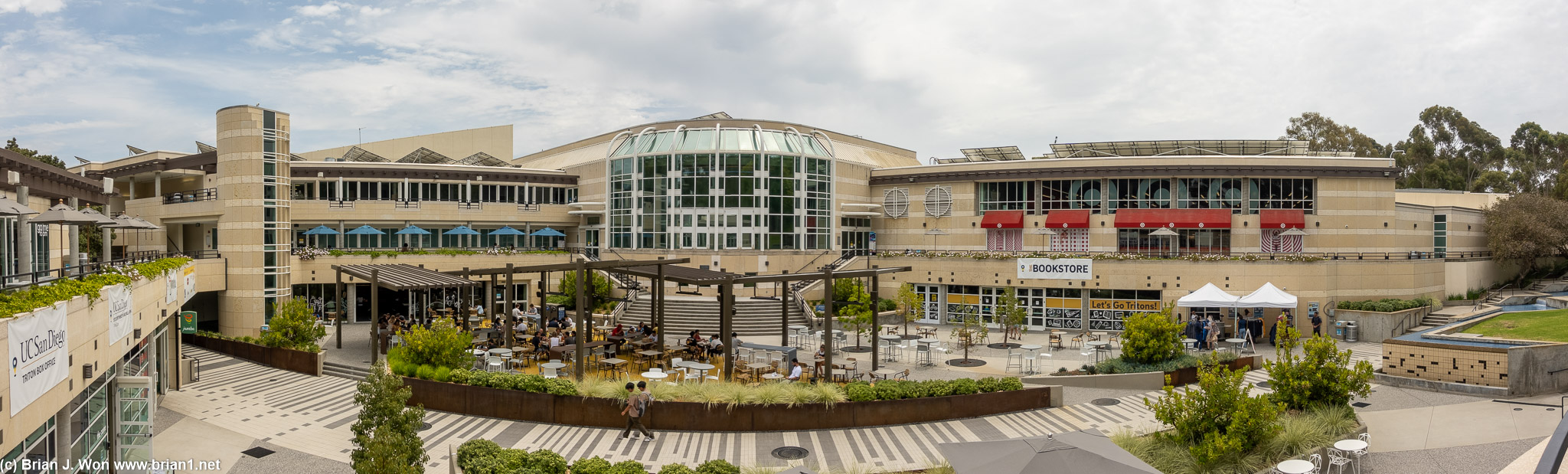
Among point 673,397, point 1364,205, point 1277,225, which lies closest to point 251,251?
point 673,397

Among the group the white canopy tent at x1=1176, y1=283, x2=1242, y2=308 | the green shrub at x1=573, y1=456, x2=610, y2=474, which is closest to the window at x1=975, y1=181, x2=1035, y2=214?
the white canopy tent at x1=1176, y1=283, x2=1242, y2=308

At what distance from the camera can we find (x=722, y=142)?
1850 inches

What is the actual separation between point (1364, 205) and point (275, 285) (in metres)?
49.8

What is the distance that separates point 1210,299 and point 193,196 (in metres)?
44.7

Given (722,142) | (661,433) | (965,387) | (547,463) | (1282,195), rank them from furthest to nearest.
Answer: (722,142) < (1282,195) < (965,387) < (661,433) < (547,463)

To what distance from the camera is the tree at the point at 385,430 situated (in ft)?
43.0

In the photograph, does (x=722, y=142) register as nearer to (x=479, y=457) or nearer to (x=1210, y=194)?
(x=1210, y=194)

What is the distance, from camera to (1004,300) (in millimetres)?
36688

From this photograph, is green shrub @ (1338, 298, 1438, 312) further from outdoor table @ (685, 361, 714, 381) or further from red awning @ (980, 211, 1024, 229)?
outdoor table @ (685, 361, 714, 381)

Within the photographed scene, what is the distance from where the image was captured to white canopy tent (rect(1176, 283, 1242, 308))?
32219mm

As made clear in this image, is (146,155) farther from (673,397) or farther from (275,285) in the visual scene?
(673,397)

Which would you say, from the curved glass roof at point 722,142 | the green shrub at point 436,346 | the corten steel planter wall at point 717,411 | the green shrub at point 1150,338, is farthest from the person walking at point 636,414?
the curved glass roof at point 722,142

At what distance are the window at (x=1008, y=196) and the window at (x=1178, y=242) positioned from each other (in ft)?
16.0

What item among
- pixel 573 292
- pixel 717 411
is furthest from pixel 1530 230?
pixel 573 292
